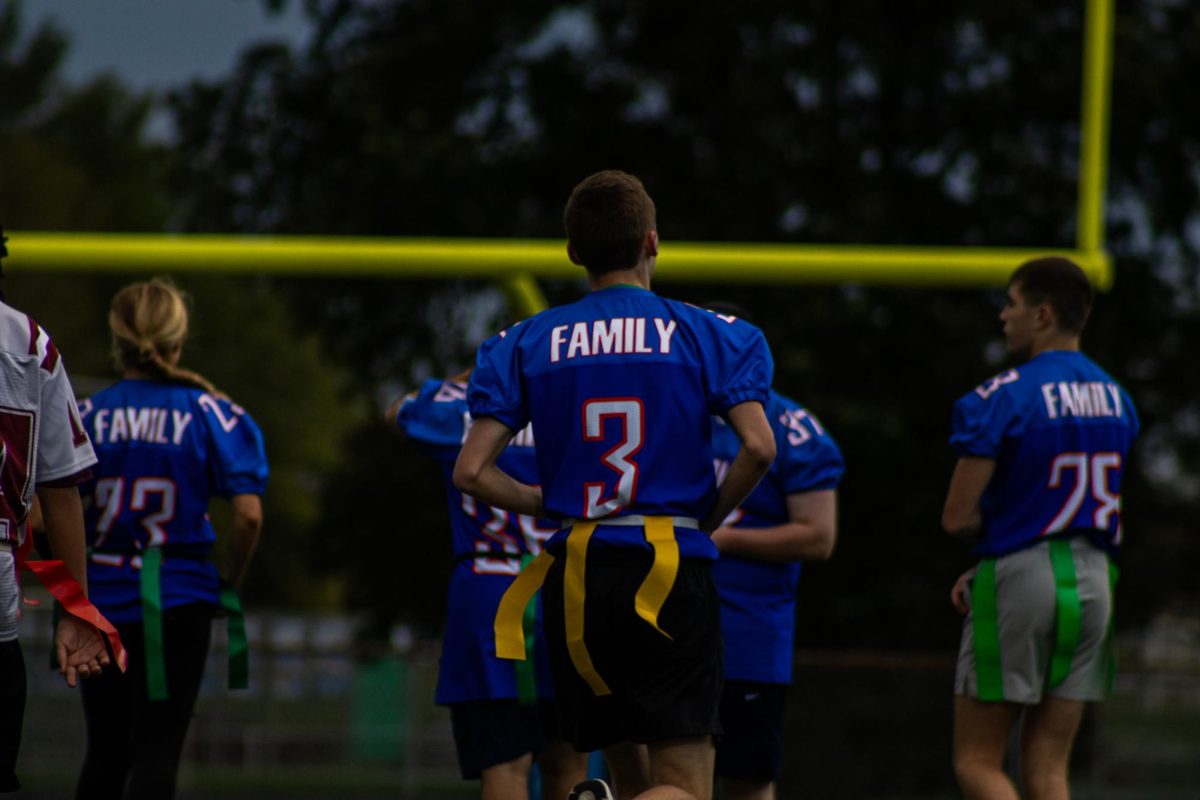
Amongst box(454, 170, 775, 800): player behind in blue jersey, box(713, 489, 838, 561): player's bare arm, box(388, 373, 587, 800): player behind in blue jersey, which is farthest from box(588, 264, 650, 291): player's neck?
box(713, 489, 838, 561): player's bare arm

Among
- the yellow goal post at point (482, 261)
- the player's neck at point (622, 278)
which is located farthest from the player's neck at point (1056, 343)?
the yellow goal post at point (482, 261)

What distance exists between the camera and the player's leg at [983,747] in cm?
526

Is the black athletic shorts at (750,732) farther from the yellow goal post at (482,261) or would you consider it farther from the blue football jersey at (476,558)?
the yellow goal post at (482,261)

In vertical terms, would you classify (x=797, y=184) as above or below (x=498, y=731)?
above

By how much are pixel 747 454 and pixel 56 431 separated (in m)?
1.51

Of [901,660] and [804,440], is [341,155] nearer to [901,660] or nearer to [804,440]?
[901,660]

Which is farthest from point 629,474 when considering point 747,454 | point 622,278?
point 622,278

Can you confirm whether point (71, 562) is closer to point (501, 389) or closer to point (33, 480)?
point (33, 480)

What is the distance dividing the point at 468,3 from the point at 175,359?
12180 millimetres

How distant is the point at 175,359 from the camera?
5.48 metres

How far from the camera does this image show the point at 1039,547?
5309 mm

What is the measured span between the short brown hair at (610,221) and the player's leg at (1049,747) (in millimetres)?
2122

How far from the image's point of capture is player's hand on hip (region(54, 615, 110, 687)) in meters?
3.82

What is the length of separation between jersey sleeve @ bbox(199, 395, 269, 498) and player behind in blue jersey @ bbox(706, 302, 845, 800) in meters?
1.43
